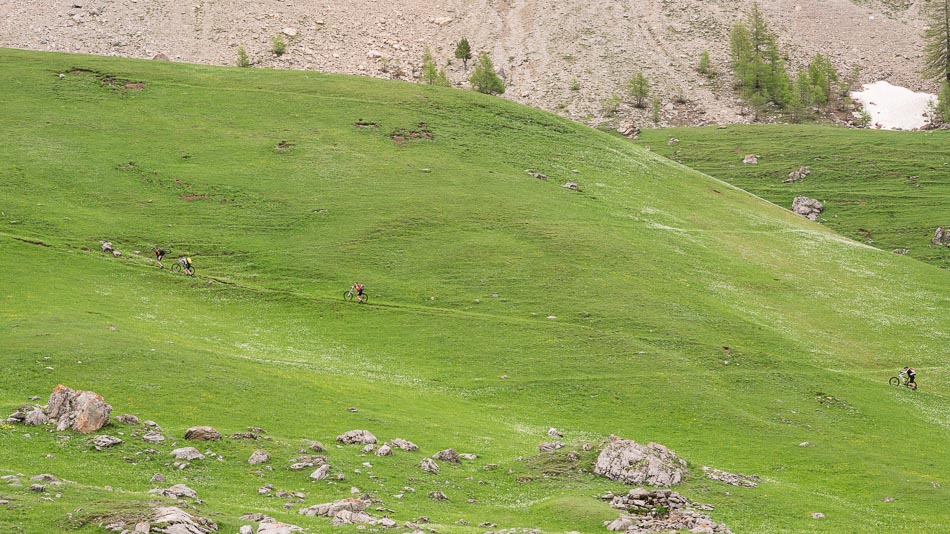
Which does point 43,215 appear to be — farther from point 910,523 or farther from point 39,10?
point 39,10

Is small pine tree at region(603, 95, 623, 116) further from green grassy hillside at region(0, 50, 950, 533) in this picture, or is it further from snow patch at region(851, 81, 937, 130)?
green grassy hillside at region(0, 50, 950, 533)

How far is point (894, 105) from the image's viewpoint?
547ft

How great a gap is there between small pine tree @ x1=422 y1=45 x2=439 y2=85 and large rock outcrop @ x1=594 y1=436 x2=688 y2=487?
125068 mm

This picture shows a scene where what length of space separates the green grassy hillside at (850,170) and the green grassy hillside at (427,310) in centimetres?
1518

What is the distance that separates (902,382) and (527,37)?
136588 mm

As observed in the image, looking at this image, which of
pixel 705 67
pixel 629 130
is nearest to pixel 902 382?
pixel 629 130

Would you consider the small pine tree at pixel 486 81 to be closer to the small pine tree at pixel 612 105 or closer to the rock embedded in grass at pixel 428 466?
the small pine tree at pixel 612 105

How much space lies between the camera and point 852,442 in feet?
172

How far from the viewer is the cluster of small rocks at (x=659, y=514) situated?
33000 millimetres

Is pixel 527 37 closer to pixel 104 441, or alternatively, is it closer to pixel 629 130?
pixel 629 130

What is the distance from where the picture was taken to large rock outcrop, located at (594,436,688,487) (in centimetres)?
3938

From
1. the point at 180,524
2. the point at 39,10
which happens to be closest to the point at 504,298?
the point at 180,524

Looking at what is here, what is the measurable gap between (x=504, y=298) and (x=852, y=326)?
2820 cm

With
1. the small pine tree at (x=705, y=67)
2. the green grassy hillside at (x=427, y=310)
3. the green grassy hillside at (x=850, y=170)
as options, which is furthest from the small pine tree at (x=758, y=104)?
the green grassy hillside at (x=427, y=310)
